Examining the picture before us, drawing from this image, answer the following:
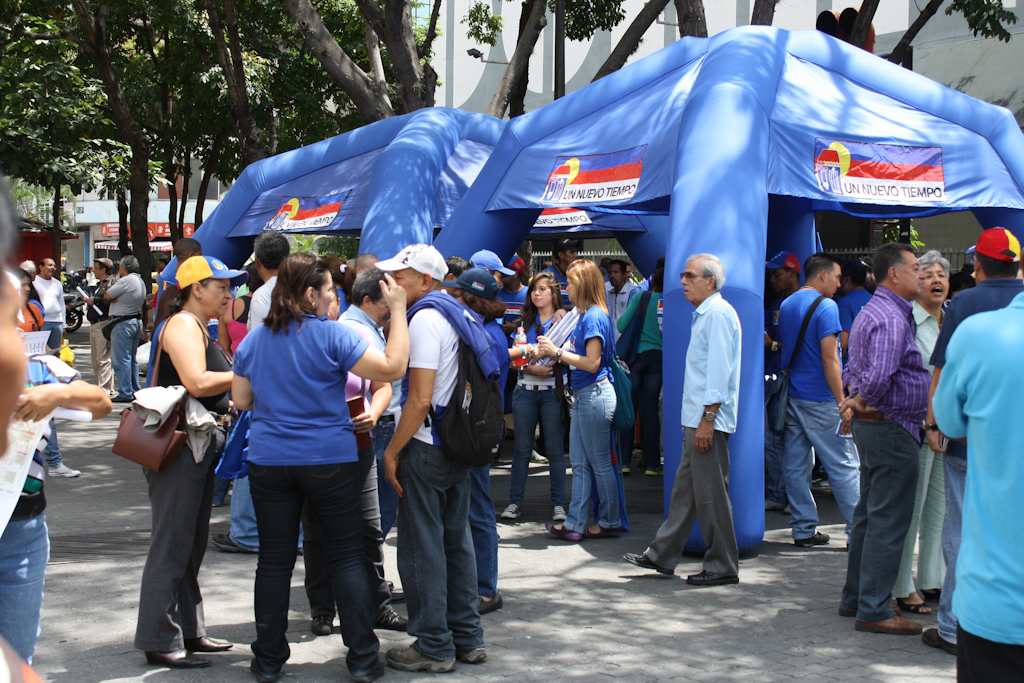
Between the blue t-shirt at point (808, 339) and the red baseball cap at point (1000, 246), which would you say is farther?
the blue t-shirt at point (808, 339)

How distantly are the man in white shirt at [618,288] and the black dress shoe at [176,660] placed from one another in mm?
7775

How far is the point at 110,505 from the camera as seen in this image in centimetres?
798

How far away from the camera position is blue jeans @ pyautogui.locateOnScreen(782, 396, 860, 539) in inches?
263

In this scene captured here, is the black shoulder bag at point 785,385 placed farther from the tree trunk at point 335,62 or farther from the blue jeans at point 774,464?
the tree trunk at point 335,62

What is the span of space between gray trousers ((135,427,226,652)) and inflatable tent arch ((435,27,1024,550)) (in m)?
3.24

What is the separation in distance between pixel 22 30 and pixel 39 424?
1704cm

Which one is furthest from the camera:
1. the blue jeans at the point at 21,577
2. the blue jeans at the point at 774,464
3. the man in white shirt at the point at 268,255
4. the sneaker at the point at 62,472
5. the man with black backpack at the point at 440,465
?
A: the sneaker at the point at 62,472

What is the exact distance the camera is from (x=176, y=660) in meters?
4.53

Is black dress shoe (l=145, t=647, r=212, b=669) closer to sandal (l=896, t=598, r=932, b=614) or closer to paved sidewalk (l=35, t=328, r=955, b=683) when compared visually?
paved sidewalk (l=35, t=328, r=955, b=683)

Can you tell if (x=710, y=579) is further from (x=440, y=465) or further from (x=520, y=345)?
(x=440, y=465)

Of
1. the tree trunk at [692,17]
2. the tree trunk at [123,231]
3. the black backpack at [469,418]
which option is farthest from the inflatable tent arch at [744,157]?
the tree trunk at [123,231]

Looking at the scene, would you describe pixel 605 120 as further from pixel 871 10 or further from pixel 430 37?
pixel 430 37

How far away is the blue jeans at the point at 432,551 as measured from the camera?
4527 mm

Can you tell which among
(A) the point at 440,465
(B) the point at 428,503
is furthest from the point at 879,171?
(B) the point at 428,503
